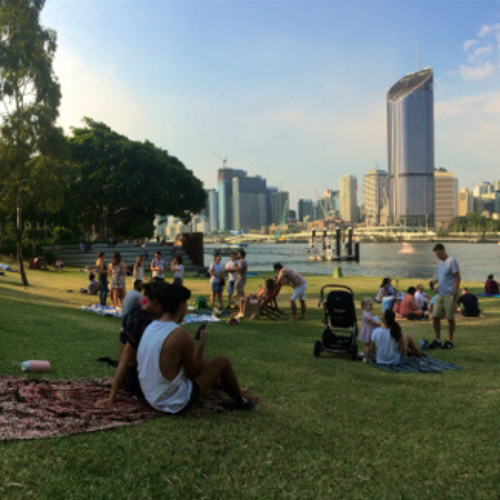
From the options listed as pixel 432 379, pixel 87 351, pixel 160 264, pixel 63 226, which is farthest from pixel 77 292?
pixel 63 226

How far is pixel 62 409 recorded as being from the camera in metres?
4.40

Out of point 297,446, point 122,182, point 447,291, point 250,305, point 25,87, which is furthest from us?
point 122,182

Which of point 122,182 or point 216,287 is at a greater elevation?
point 122,182

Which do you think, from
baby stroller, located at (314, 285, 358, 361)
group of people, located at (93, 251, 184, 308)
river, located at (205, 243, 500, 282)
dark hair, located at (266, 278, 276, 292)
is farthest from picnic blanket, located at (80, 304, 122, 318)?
river, located at (205, 243, 500, 282)

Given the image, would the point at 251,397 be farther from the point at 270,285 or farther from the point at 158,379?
the point at 270,285

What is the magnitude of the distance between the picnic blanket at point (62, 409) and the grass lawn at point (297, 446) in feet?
0.45


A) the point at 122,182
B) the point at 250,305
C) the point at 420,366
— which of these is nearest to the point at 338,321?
the point at 420,366

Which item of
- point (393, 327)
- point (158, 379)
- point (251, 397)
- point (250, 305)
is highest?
point (158, 379)

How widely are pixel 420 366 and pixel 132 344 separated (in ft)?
14.5

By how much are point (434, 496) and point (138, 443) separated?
2.11 meters

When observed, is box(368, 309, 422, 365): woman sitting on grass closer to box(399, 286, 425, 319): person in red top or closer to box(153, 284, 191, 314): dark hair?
box(153, 284, 191, 314): dark hair

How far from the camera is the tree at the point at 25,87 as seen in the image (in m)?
17.5

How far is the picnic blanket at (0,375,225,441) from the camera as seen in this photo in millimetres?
4016

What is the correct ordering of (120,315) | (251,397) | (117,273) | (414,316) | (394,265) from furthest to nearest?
(394,265)
(117,273)
(414,316)
(120,315)
(251,397)
